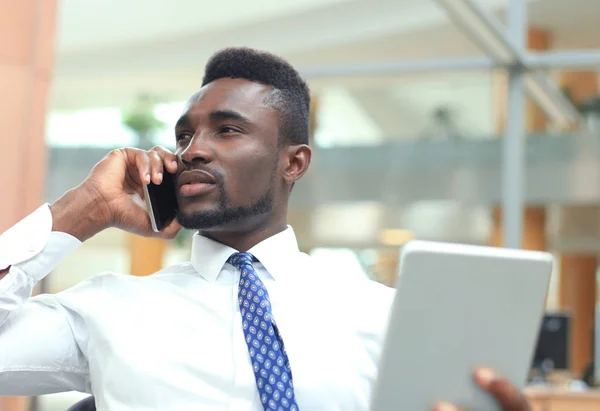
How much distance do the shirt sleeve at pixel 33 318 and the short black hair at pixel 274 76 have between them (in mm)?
438

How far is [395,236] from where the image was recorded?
5.02 meters

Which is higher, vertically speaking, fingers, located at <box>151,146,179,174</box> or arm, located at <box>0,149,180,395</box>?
fingers, located at <box>151,146,179,174</box>

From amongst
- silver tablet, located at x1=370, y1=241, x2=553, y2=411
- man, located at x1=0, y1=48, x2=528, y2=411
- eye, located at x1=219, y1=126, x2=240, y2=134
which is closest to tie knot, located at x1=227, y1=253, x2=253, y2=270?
man, located at x1=0, y1=48, x2=528, y2=411

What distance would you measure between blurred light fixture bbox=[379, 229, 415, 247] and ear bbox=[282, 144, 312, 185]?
3.16 metres

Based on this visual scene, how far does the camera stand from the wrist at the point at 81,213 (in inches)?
62.4

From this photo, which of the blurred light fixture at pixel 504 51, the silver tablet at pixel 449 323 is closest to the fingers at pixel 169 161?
the silver tablet at pixel 449 323

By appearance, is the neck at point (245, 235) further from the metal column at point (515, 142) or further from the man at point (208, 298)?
the metal column at point (515, 142)

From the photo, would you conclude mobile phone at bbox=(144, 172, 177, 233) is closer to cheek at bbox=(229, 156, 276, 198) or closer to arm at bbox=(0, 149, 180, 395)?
arm at bbox=(0, 149, 180, 395)

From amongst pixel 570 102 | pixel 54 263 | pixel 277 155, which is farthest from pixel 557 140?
pixel 54 263

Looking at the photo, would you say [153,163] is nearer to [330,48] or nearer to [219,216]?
[219,216]

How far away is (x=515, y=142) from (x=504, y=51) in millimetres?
498

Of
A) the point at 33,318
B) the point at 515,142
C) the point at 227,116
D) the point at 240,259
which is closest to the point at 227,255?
the point at 240,259

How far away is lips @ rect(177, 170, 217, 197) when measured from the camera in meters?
1.62

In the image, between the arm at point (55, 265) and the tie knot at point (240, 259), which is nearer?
the arm at point (55, 265)
